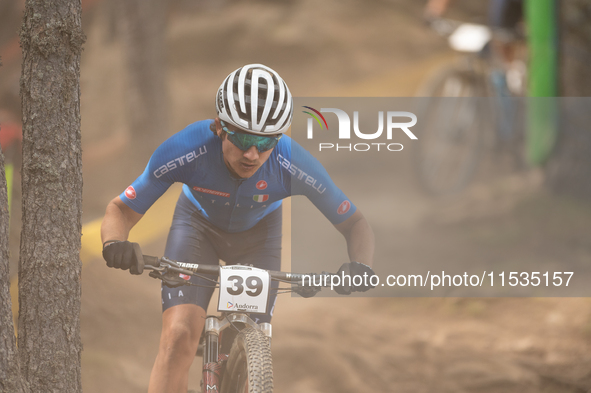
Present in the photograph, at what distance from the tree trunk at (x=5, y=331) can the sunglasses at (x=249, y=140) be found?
1.22m

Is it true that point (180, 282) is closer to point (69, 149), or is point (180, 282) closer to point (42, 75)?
point (69, 149)

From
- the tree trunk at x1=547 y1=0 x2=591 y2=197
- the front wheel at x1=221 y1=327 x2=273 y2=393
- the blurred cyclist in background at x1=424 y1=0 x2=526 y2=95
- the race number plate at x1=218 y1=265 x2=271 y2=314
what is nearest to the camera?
the front wheel at x1=221 y1=327 x2=273 y2=393

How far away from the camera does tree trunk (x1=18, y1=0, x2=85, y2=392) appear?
309cm

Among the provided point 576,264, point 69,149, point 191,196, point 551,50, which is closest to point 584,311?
point 576,264

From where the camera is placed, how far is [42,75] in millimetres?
3117

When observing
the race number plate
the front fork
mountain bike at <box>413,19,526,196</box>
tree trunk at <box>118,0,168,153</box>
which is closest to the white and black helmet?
the race number plate

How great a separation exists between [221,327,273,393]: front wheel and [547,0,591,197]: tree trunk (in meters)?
6.24

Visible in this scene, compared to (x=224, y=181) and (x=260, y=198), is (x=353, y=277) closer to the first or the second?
(x=260, y=198)

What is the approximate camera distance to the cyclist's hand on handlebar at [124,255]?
2971 mm

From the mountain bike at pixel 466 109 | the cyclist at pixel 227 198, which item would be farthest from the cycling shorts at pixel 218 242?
the mountain bike at pixel 466 109

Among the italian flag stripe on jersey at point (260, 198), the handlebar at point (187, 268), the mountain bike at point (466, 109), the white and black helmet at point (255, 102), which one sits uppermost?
the mountain bike at point (466, 109)

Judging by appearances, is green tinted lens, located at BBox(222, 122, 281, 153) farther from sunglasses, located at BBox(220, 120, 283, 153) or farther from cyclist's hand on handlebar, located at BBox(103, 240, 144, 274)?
cyclist's hand on handlebar, located at BBox(103, 240, 144, 274)

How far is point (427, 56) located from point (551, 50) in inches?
261

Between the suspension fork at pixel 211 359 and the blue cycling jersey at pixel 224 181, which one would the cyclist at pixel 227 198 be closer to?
the blue cycling jersey at pixel 224 181
